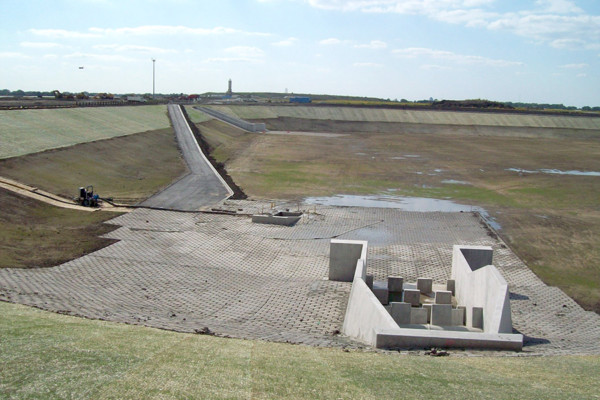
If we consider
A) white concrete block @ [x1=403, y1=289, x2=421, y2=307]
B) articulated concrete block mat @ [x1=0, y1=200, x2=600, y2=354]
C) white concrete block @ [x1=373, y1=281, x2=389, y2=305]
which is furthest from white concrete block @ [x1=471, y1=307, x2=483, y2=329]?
white concrete block @ [x1=373, y1=281, x2=389, y2=305]

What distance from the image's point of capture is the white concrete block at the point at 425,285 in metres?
22.8

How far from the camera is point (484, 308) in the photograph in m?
19.0

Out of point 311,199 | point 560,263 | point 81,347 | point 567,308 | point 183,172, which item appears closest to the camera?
point 81,347

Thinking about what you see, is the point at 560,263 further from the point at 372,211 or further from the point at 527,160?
the point at 527,160

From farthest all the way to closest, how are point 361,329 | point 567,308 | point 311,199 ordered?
point 311,199 → point 567,308 → point 361,329

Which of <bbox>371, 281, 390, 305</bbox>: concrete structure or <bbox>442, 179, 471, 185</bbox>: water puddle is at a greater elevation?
<bbox>442, 179, 471, 185</bbox>: water puddle

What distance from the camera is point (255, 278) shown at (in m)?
23.7

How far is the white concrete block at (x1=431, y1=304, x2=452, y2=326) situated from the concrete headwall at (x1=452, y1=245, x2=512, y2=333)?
0.72 metres

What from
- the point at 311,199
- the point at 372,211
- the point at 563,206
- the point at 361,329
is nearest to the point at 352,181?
the point at 311,199

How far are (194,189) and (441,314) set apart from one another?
26781 mm

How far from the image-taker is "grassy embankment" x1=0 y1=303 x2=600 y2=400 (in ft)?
32.7

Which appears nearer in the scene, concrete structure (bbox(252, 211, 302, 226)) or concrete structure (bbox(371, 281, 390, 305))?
concrete structure (bbox(371, 281, 390, 305))

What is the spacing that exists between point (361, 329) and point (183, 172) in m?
35.9

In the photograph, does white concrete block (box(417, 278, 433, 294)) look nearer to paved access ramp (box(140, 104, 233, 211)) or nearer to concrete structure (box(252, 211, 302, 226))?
concrete structure (box(252, 211, 302, 226))
